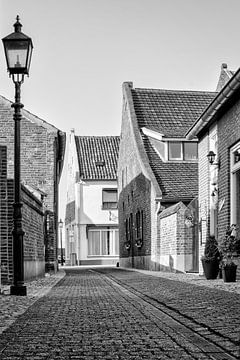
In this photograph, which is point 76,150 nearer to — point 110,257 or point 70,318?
point 110,257

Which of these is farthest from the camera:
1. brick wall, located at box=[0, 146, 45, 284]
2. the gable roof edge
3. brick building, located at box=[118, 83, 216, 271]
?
the gable roof edge

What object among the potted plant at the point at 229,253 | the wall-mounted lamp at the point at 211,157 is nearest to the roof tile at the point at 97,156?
the wall-mounted lamp at the point at 211,157

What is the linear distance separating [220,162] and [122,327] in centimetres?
1112

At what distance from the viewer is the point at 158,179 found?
29.6 meters

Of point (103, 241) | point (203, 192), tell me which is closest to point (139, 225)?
point (203, 192)

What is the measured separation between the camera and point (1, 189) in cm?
1507

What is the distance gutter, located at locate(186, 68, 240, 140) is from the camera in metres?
15.2

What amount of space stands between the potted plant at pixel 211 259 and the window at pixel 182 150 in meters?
13.5

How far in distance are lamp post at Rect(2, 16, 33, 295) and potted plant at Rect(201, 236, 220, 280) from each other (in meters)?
6.50

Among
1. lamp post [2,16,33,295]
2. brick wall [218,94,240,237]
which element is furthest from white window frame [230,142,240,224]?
lamp post [2,16,33,295]

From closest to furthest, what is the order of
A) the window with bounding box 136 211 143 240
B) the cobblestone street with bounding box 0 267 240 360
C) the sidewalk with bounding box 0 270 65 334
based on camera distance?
the cobblestone street with bounding box 0 267 240 360, the sidewalk with bounding box 0 270 65 334, the window with bounding box 136 211 143 240

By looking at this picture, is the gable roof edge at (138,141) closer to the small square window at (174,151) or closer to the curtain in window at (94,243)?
the small square window at (174,151)

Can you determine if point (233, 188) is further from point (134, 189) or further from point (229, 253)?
point (134, 189)

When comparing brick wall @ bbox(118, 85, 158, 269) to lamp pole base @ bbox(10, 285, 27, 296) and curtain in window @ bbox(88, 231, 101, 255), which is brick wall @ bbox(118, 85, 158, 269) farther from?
lamp pole base @ bbox(10, 285, 27, 296)
